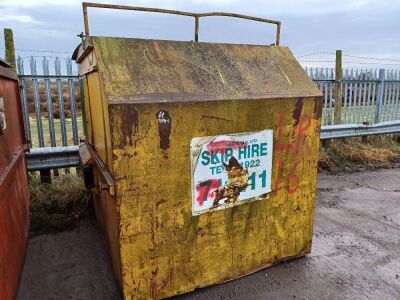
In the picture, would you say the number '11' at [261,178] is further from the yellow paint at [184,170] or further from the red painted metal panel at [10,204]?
the red painted metal panel at [10,204]

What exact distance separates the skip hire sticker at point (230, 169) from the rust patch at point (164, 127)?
18cm

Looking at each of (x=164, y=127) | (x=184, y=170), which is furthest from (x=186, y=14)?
(x=184, y=170)

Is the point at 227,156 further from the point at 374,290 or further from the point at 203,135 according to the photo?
the point at 374,290

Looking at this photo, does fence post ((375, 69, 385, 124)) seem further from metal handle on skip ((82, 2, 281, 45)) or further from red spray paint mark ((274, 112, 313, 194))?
red spray paint mark ((274, 112, 313, 194))

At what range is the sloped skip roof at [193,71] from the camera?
2.06 m

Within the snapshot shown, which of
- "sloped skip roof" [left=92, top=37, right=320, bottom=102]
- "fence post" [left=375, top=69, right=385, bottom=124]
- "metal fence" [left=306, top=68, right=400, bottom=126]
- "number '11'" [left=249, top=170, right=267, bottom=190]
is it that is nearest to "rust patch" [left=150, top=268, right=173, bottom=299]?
"number '11'" [left=249, top=170, right=267, bottom=190]

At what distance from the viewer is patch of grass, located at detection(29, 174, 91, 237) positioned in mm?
3556

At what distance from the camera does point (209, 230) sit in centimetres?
238

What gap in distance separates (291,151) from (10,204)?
213cm

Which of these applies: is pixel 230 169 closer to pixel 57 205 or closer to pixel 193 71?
pixel 193 71

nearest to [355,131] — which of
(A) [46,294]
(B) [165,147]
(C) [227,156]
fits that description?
(C) [227,156]

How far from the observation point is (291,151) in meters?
2.57

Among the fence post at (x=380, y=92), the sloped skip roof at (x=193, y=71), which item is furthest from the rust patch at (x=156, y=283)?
the fence post at (x=380, y=92)

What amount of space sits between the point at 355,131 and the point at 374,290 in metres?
4.31
